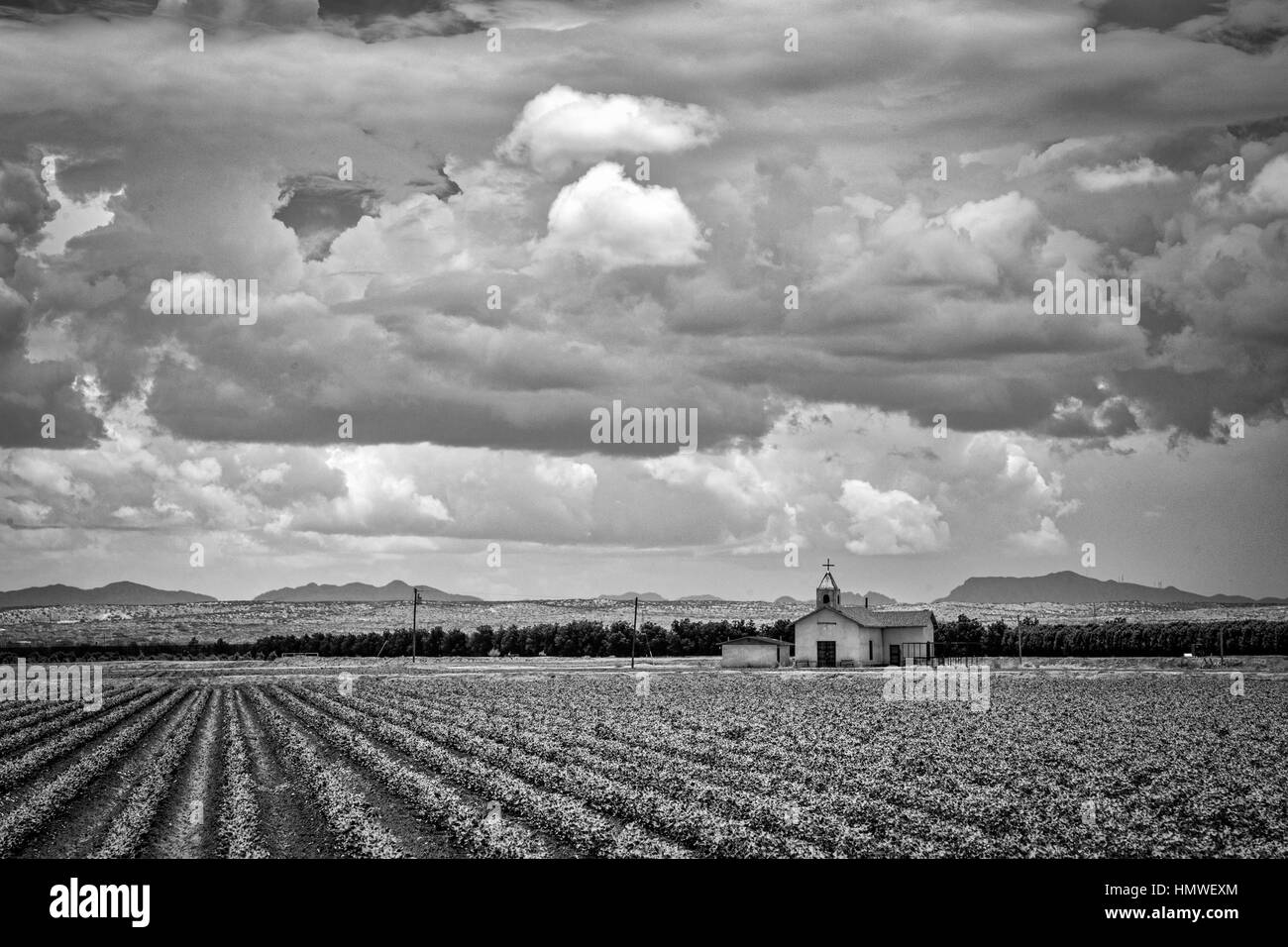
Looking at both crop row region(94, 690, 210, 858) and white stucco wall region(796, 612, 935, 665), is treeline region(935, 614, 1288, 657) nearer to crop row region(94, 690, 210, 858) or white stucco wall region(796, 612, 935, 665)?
white stucco wall region(796, 612, 935, 665)

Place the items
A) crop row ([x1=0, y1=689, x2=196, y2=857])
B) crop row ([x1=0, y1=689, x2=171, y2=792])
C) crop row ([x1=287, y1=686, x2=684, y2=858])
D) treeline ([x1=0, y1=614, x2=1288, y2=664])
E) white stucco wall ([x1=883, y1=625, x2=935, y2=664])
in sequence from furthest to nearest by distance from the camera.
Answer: treeline ([x1=0, y1=614, x2=1288, y2=664]) → white stucco wall ([x1=883, y1=625, x2=935, y2=664]) → crop row ([x1=0, y1=689, x2=171, y2=792]) → crop row ([x1=0, y1=689, x2=196, y2=857]) → crop row ([x1=287, y1=686, x2=684, y2=858])

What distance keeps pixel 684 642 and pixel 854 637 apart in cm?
3262

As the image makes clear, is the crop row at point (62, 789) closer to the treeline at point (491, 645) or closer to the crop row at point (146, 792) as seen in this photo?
the crop row at point (146, 792)

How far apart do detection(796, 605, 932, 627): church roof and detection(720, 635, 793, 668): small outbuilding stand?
119 inches

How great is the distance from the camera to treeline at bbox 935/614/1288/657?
94.5 metres

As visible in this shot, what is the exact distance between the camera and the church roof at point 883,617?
92.0m

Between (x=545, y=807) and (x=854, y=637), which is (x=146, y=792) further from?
(x=854, y=637)

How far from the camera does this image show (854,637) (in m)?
90.8

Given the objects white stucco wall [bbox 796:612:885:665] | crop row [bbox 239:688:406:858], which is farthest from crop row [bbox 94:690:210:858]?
white stucco wall [bbox 796:612:885:665]

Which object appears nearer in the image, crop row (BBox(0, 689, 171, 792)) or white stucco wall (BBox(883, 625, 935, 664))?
crop row (BBox(0, 689, 171, 792))
